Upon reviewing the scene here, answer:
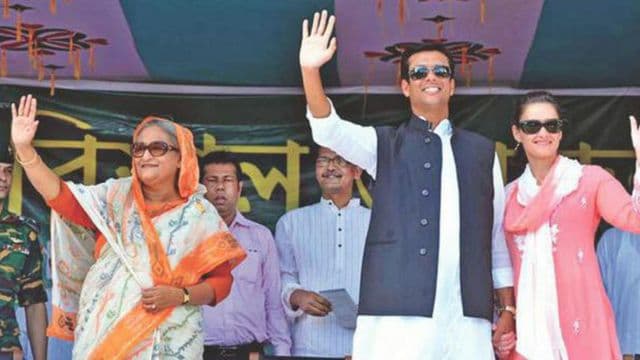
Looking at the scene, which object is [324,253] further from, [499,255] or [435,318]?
[435,318]

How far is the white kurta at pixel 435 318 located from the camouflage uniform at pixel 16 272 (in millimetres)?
2271

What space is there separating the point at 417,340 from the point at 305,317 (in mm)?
2103

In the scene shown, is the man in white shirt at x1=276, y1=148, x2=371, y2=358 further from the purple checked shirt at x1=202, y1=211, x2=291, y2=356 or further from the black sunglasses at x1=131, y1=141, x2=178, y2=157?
the black sunglasses at x1=131, y1=141, x2=178, y2=157

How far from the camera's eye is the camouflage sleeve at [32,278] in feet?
18.9

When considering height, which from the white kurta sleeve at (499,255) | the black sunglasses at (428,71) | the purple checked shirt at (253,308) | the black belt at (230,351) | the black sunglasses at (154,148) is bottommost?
the black belt at (230,351)

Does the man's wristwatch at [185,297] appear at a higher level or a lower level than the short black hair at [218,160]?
lower

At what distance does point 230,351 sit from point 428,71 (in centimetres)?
232

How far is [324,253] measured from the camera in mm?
6152

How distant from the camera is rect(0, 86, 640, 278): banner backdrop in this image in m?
6.54

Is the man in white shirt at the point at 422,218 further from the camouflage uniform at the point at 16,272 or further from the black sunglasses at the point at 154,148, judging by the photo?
A: the camouflage uniform at the point at 16,272

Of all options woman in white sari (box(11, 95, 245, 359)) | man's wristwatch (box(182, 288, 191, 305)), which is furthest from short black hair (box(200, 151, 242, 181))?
man's wristwatch (box(182, 288, 191, 305))

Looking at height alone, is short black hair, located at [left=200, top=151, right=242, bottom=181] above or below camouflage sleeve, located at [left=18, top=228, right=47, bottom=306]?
above

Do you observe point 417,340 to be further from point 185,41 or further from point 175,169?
point 185,41

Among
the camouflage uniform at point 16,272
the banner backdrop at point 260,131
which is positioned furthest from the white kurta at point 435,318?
the banner backdrop at point 260,131
